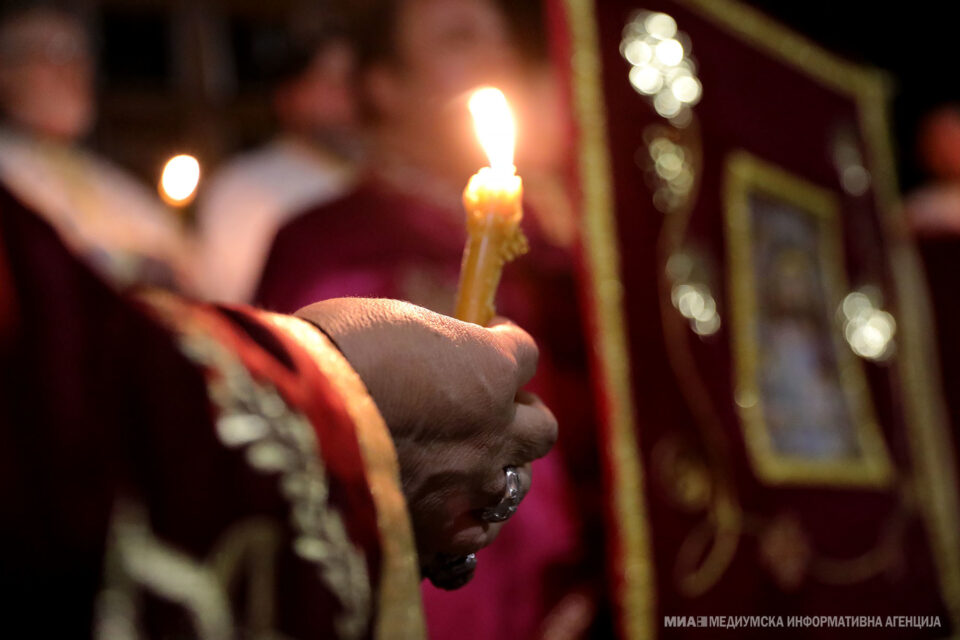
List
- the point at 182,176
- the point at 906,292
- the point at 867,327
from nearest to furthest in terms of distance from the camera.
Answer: the point at 182,176 < the point at 867,327 < the point at 906,292

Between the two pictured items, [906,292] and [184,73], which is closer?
[184,73]

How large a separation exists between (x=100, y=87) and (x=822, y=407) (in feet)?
3.90

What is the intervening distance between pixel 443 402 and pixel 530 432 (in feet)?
0.21

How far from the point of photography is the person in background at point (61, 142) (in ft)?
3.39

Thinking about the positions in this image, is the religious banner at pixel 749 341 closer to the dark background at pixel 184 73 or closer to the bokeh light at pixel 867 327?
the bokeh light at pixel 867 327

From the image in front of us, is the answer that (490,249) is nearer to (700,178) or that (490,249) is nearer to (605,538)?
(605,538)

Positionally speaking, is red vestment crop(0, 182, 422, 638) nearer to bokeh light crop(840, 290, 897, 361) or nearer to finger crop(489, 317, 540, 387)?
finger crop(489, 317, 540, 387)

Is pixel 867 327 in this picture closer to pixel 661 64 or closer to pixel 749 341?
pixel 749 341

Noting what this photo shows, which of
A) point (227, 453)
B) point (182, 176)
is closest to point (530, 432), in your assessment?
point (227, 453)

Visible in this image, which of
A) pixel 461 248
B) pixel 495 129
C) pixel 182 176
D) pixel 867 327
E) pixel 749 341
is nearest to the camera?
pixel 495 129

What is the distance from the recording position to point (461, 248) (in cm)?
119

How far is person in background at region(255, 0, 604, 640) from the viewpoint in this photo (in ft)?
3.42

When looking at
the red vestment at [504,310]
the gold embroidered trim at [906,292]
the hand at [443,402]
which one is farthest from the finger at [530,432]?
the gold embroidered trim at [906,292]

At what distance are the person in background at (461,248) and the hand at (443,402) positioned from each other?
1.88 feet
